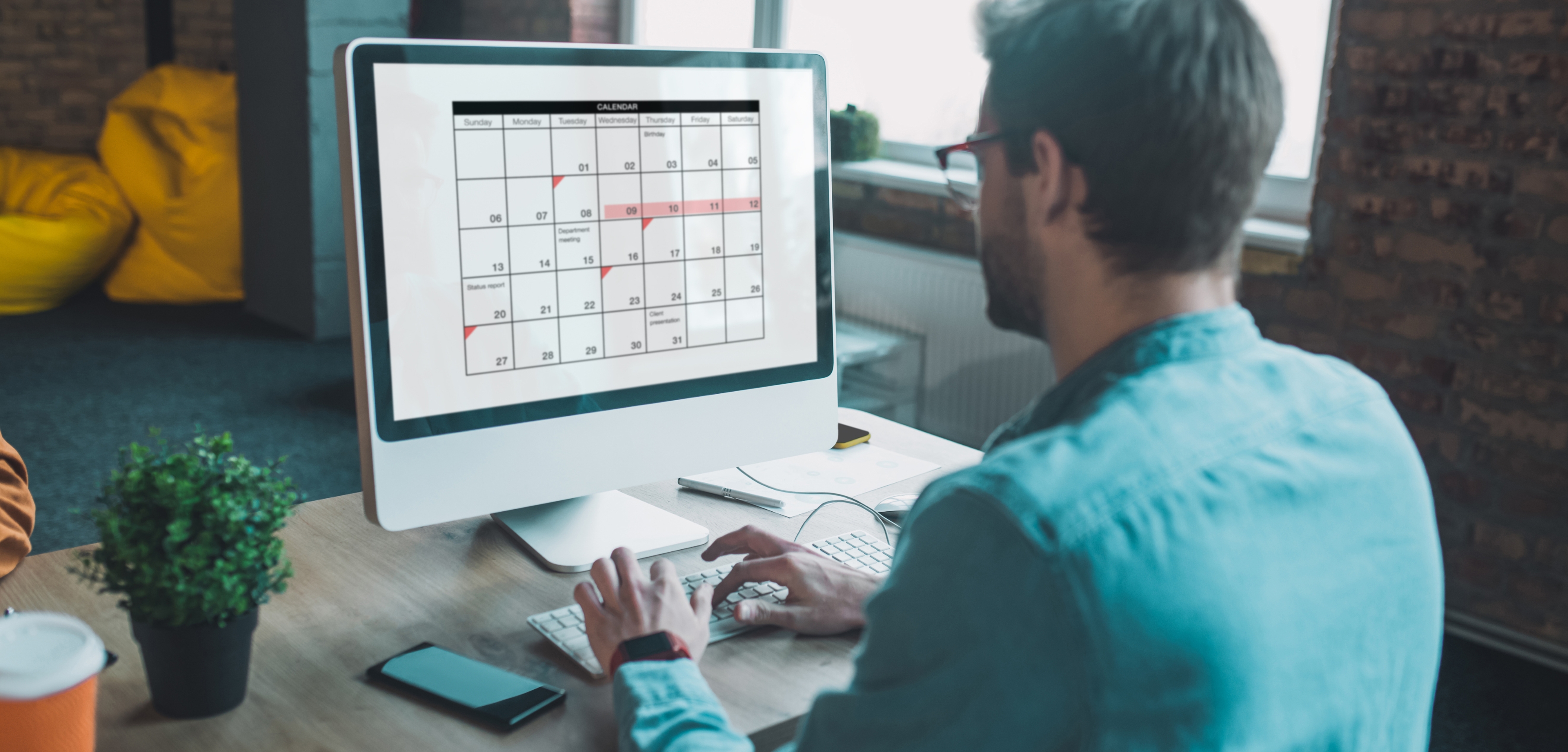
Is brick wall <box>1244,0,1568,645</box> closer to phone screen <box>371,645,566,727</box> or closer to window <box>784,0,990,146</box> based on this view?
window <box>784,0,990,146</box>

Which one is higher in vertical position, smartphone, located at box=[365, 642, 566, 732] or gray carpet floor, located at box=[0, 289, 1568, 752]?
smartphone, located at box=[365, 642, 566, 732]

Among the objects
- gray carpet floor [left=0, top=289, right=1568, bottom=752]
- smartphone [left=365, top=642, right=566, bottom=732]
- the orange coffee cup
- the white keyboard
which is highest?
the orange coffee cup

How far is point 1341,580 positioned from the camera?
68 cm

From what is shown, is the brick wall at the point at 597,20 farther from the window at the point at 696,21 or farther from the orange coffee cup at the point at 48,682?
the orange coffee cup at the point at 48,682

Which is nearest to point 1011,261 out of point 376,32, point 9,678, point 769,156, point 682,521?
point 769,156

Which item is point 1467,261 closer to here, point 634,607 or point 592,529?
point 592,529

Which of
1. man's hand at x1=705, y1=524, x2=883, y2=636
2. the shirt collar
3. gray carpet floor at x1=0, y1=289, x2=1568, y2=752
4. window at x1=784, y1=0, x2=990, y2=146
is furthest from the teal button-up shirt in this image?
window at x1=784, y1=0, x2=990, y2=146

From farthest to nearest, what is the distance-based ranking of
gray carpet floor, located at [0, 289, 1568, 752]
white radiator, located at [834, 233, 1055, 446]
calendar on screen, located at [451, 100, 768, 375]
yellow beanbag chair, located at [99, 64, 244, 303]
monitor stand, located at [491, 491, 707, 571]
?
yellow beanbag chair, located at [99, 64, 244, 303]
white radiator, located at [834, 233, 1055, 446]
gray carpet floor, located at [0, 289, 1568, 752]
monitor stand, located at [491, 491, 707, 571]
calendar on screen, located at [451, 100, 768, 375]

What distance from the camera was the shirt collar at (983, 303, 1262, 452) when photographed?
2.37 ft

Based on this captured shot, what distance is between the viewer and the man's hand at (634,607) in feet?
3.02

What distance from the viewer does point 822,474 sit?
56.3 inches

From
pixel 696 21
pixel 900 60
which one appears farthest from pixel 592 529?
pixel 696 21

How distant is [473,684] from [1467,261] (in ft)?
7.38

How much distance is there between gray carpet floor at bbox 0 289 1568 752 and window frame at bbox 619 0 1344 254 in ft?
3.21
